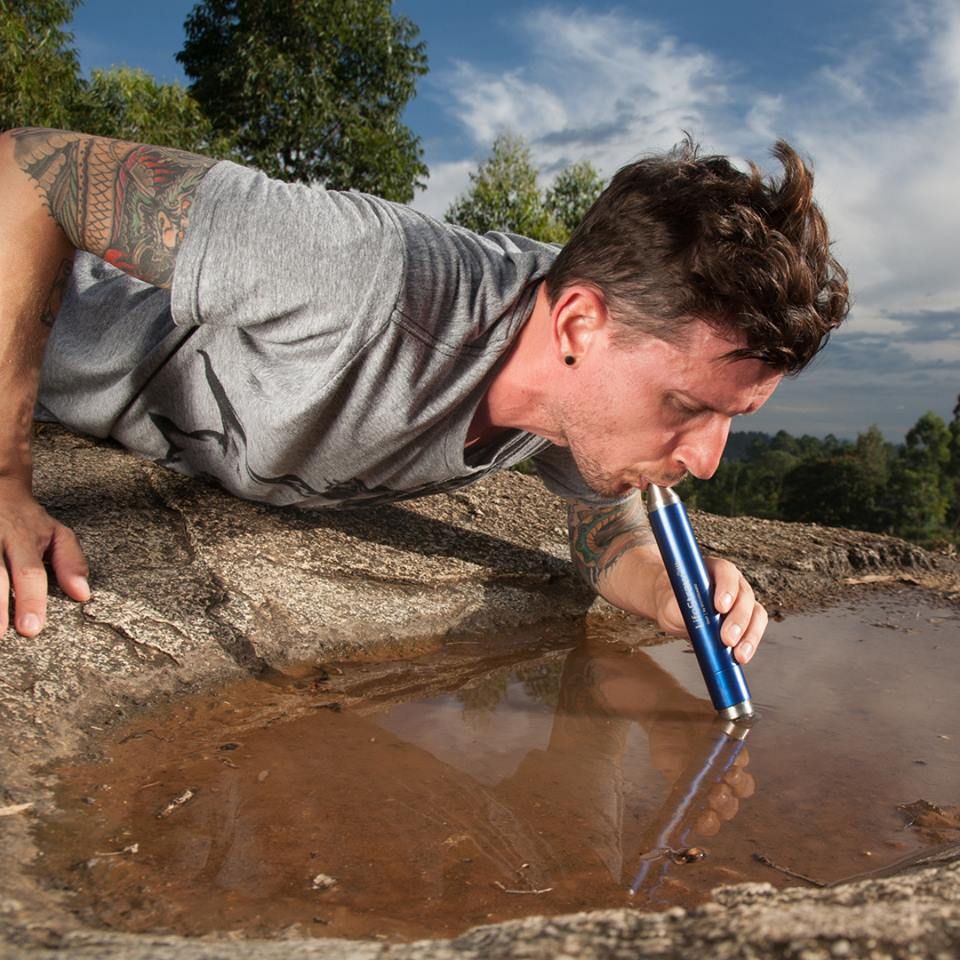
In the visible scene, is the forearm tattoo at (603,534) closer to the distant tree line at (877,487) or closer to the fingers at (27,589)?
the fingers at (27,589)

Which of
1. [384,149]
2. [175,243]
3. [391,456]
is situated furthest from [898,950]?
[384,149]

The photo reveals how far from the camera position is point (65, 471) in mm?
2301

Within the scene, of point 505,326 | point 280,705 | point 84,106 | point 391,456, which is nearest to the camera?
point 280,705

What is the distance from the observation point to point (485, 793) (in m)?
1.35

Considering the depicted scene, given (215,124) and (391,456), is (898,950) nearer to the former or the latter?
(391,456)

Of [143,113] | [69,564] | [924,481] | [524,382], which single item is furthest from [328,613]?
[924,481]

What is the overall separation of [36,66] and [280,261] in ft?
35.0

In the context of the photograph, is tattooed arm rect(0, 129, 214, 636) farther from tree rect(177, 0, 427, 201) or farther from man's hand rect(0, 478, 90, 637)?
tree rect(177, 0, 427, 201)

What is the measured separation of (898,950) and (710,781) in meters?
0.58

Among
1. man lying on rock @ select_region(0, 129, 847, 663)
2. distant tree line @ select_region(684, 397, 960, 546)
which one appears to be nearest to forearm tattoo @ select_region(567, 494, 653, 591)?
man lying on rock @ select_region(0, 129, 847, 663)

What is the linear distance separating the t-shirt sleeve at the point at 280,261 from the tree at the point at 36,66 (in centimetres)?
956

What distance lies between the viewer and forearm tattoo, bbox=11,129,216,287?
5.55ft

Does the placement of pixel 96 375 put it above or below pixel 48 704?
above

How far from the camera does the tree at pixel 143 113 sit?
Answer: 468 inches
